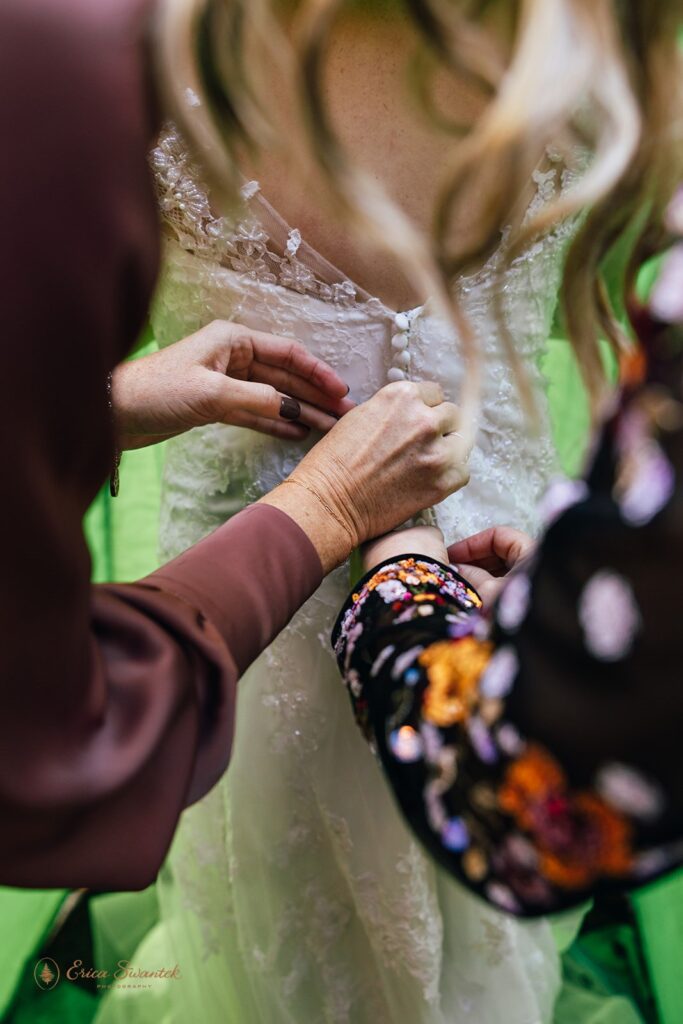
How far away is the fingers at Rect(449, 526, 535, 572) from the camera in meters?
0.77

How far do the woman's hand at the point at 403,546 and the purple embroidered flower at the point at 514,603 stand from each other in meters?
0.29

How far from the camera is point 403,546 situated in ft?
2.38

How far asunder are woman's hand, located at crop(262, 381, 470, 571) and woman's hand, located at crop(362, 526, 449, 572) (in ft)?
0.04

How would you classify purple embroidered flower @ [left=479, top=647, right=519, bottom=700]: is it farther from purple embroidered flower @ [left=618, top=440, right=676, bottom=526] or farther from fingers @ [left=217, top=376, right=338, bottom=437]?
fingers @ [left=217, top=376, right=338, bottom=437]

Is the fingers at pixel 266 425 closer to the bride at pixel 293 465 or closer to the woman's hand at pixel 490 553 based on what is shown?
the bride at pixel 293 465

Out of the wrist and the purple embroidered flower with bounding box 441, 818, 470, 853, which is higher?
the purple embroidered flower with bounding box 441, 818, 470, 853

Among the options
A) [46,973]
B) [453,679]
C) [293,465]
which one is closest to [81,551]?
[453,679]

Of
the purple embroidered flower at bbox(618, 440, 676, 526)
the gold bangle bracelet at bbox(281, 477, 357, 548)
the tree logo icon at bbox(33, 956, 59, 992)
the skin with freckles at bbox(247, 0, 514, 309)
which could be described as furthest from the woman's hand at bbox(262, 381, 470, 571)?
the tree logo icon at bbox(33, 956, 59, 992)

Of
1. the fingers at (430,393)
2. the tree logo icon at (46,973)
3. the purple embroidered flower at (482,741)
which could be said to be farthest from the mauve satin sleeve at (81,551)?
the tree logo icon at (46,973)

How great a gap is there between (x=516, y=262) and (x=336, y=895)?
2.23 ft

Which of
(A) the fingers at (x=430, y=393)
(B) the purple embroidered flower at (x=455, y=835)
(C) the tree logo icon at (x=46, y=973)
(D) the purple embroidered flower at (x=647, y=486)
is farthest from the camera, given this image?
(C) the tree logo icon at (x=46, y=973)

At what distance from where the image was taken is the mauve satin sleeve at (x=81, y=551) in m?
0.37

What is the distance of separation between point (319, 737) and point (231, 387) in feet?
1.22

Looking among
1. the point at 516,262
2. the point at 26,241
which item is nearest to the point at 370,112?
the point at 516,262
